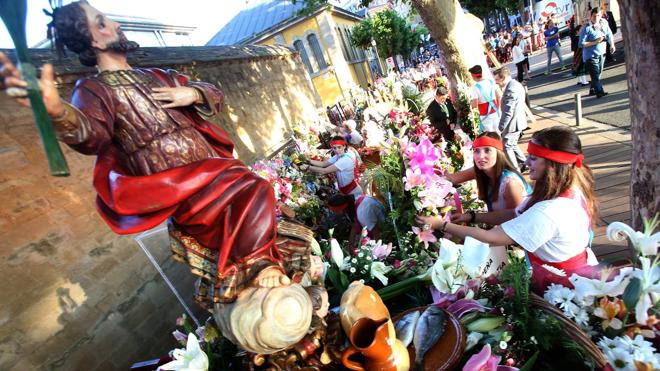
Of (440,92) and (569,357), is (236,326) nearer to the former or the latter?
(569,357)

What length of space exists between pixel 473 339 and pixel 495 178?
170cm

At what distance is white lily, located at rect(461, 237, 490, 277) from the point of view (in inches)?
61.0

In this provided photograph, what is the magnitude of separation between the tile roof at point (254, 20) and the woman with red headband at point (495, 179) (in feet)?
68.9

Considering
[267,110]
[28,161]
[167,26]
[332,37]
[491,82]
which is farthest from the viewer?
[332,37]

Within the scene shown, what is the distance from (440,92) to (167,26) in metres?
12.2

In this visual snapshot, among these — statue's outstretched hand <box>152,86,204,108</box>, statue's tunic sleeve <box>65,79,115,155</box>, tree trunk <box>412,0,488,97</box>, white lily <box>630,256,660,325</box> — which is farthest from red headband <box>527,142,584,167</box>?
tree trunk <box>412,0,488,97</box>

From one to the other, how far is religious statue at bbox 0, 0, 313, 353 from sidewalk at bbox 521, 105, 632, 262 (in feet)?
7.88

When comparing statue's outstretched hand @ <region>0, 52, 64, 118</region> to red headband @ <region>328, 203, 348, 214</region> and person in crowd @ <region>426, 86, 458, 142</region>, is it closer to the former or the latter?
red headband @ <region>328, 203, 348, 214</region>

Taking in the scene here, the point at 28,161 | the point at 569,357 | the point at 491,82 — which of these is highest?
the point at 28,161

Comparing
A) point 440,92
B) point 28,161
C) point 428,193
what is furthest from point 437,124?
point 28,161

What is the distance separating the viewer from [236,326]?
3.93 ft

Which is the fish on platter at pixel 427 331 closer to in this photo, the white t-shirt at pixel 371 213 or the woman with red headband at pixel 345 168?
the white t-shirt at pixel 371 213

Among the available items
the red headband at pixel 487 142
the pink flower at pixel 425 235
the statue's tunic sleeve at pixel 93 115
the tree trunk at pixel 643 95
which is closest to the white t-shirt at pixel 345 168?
the red headband at pixel 487 142

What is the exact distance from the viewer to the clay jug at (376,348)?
3.78 feet
